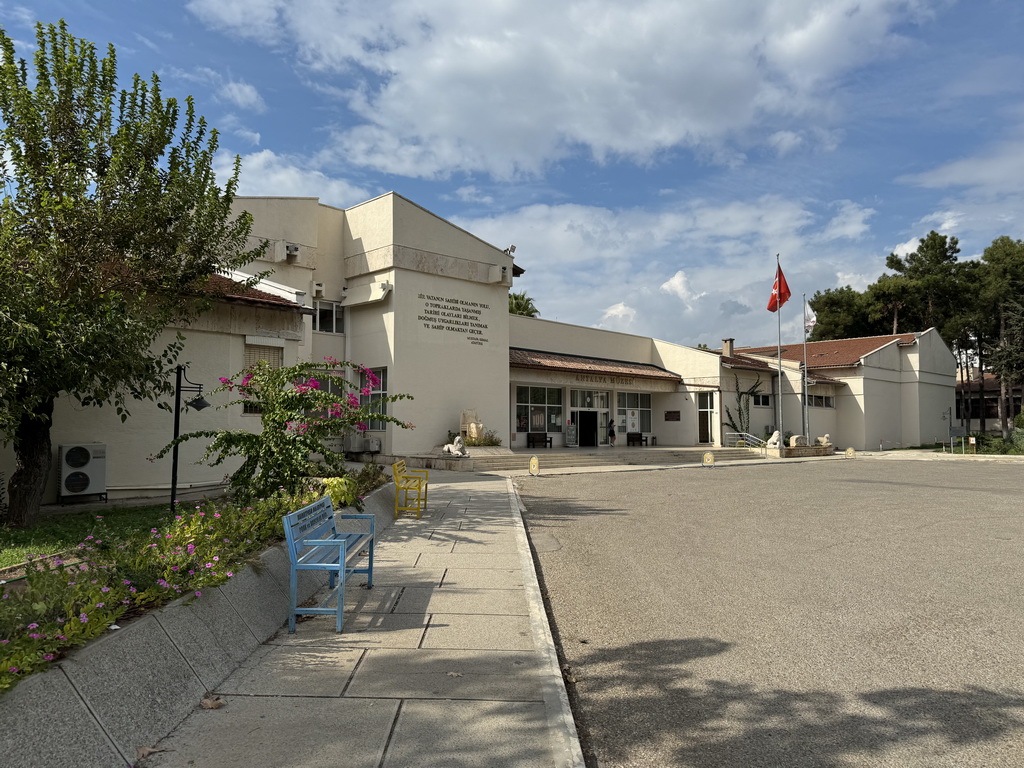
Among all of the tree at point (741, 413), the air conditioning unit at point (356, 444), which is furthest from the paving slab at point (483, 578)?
the tree at point (741, 413)

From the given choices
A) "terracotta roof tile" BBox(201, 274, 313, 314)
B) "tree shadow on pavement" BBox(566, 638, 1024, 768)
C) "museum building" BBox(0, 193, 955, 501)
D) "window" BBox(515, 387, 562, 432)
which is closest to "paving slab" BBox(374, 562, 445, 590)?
"tree shadow on pavement" BBox(566, 638, 1024, 768)

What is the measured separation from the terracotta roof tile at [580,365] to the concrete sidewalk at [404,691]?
926 inches

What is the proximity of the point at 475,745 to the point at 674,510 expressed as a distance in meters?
10.6

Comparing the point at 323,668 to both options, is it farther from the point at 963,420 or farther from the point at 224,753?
the point at 963,420

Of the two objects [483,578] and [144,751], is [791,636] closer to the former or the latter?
[483,578]

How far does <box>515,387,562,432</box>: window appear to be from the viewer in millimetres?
32188

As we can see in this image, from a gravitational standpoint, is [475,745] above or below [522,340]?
below

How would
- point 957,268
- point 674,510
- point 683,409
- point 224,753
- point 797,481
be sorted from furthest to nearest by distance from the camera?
point 957,268 → point 683,409 → point 797,481 → point 674,510 → point 224,753

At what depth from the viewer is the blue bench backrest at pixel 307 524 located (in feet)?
17.2

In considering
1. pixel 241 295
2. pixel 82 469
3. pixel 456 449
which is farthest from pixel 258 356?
pixel 456 449

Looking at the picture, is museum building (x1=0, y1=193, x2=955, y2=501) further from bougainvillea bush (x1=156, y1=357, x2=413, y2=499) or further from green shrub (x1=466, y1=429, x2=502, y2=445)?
bougainvillea bush (x1=156, y1=357, x2=413, y2=499)

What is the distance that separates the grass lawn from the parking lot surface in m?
5.31

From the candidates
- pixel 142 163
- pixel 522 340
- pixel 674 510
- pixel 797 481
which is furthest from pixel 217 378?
pixel 522 340

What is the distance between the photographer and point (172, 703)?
12.1 ft
